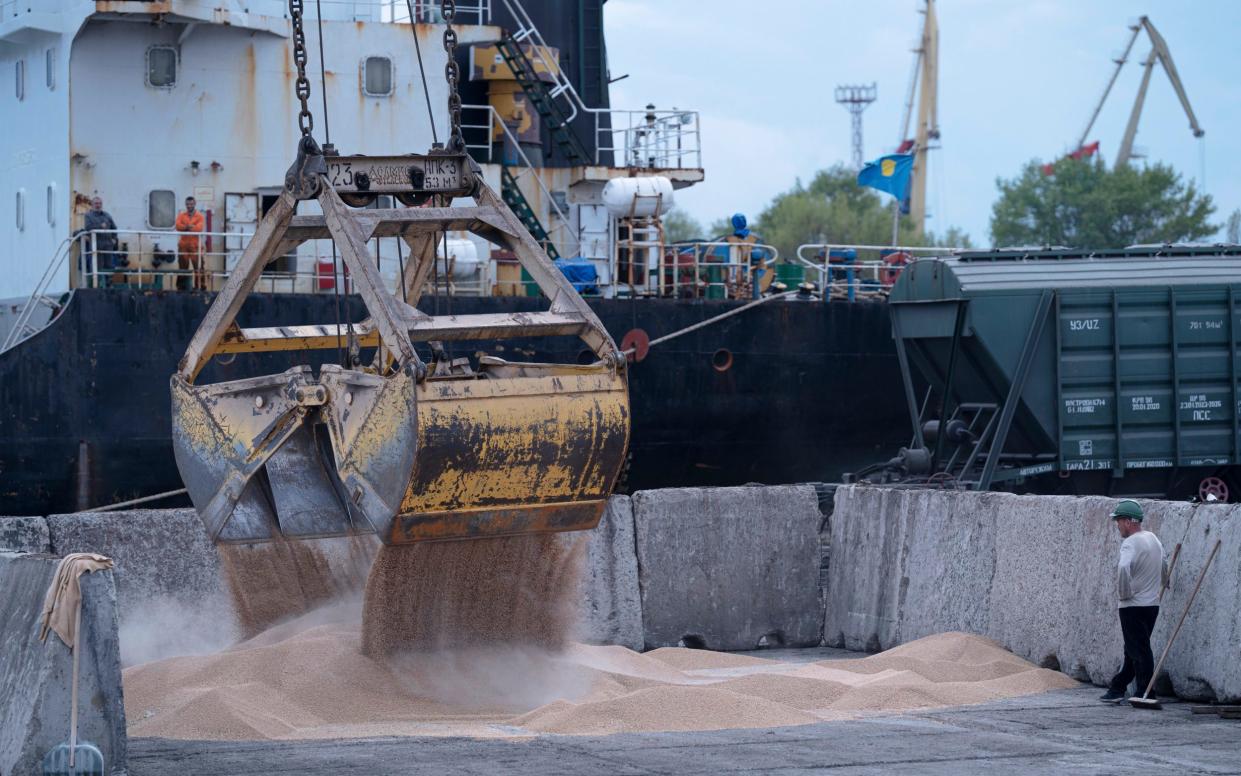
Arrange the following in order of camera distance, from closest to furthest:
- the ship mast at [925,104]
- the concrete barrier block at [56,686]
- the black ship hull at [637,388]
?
the concrete barrier block at [56,686], the black ship hull at [637,388], the ship mast at [925,104]

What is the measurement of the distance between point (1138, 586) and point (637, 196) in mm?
13101

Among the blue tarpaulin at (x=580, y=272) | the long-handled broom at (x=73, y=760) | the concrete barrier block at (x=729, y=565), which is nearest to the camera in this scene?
the long-handled broom at (x=73, y=760)

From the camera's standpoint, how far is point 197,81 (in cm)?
2078

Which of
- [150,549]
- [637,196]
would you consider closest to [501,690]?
[150,549]

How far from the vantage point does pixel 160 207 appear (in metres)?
20.7

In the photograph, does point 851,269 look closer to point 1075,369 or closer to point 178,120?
point 1075,369

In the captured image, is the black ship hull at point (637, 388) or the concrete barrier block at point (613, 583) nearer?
the concrete barrier block at point (613, 583)

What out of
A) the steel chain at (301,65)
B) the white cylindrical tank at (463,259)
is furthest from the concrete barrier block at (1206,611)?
the white cylindrical tank at (463,259)

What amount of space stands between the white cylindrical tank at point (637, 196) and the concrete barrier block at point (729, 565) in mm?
8775

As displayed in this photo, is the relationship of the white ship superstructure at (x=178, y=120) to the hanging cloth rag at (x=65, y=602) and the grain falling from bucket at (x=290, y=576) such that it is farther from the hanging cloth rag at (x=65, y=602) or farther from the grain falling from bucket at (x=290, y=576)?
the hanging cloth rag at (x=65, y=602)

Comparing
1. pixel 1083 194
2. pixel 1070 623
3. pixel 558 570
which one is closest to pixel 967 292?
pixel 1070 623

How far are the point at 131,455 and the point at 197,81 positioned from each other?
4.88 metres

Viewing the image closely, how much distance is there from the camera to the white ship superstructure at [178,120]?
20.3 m

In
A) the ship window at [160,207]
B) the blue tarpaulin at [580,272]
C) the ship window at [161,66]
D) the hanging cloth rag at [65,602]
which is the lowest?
the hanging cloth rag at [65,602]
